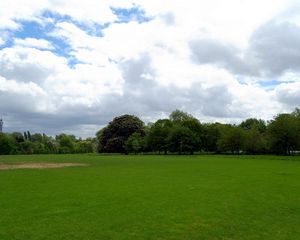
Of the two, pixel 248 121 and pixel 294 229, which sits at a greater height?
pixel 248 121

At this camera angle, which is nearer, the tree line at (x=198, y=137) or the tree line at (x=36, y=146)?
the tree line at (x=198, y=137)

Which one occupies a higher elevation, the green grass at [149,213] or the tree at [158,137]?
the tree at [158,137]

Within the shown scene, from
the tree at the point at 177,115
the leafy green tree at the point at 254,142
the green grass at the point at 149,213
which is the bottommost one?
the green grass at the point at 149,213

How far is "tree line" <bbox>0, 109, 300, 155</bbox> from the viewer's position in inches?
3585

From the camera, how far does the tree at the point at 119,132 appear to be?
444 feet

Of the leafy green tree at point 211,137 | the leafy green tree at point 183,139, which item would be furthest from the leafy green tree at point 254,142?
the leafy green tree at point 183,139

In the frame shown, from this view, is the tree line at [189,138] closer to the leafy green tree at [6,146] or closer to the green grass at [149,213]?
the leafy green tree at [6,146]

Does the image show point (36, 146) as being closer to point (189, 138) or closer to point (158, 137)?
point (158, 137)

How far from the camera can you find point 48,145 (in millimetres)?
174625

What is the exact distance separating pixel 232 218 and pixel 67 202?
7.89 m

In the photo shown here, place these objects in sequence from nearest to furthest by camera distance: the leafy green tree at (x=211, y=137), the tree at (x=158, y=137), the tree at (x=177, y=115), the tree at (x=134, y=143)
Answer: the leafy green tree at (x=211, y=137) → the tree at (x=158, y=137) → the tree at (x=134, y=143) → the tree at (x=177, y=115)

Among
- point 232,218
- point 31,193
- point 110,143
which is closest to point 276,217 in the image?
point 232,218

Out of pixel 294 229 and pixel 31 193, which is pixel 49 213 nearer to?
pixel 31 193

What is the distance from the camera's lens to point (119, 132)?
137000 mm
